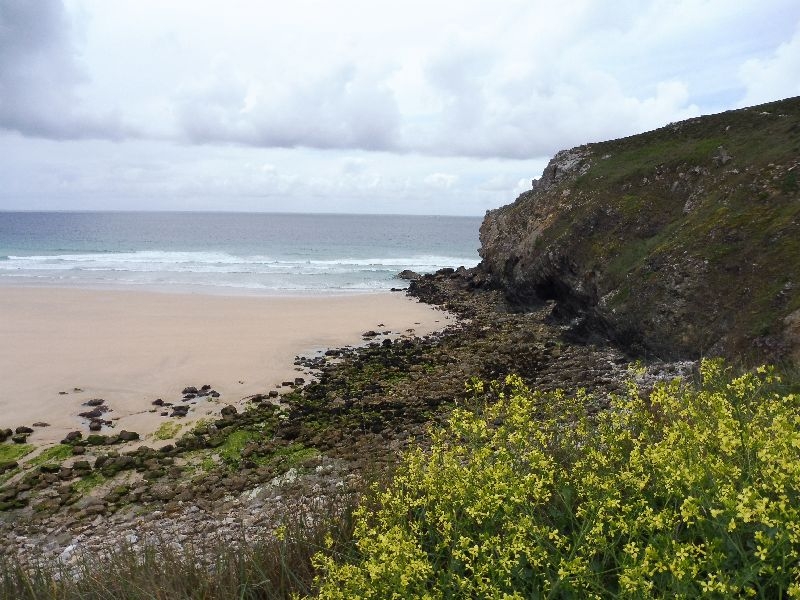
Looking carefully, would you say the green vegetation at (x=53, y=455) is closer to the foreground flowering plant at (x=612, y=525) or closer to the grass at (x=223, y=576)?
the grass at (x=223, y=576)

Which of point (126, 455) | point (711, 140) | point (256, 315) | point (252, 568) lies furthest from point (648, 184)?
point (252, 568)

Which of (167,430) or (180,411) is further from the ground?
(180,411)

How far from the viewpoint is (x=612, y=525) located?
3.86 m

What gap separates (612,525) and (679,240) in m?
18.4

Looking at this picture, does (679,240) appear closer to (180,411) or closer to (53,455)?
(180,411)

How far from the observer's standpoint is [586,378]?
54.0 ft

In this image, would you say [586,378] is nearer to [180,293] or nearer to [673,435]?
[673,435]

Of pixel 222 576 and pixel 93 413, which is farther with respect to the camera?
pixel 93 413

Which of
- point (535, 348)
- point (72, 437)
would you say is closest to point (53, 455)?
point (72, 437)

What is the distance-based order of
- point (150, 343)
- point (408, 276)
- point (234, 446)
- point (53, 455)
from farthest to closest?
1. point (408, 276)
2. point (150, 343)
3. point (234, 446)
4. point (53, 455)

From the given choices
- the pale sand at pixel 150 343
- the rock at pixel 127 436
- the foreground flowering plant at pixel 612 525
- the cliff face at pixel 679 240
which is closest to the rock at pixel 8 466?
the pale sand at pixel 150 343

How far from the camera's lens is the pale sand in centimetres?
1672

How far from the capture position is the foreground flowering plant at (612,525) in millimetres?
3018

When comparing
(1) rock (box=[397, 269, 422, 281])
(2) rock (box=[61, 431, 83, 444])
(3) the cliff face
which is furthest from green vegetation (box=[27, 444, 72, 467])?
(1) rock (box=[397, 269, 422, 281])
